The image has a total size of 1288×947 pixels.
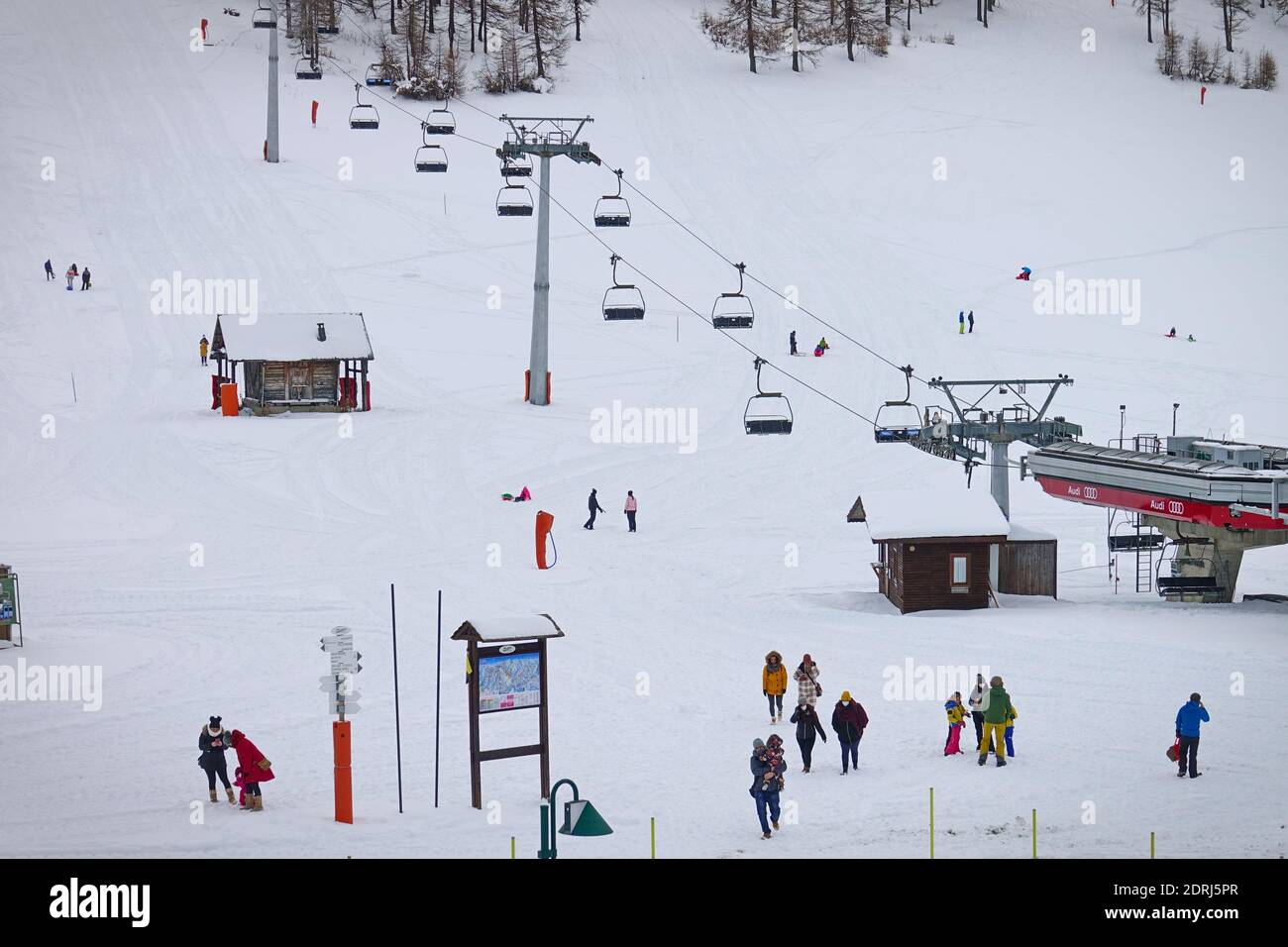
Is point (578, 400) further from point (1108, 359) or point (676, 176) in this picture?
point (676, 176)

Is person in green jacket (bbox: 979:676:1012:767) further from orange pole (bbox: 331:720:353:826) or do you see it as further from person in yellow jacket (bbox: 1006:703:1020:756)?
orange pole (bbox: 331:720:353:826)

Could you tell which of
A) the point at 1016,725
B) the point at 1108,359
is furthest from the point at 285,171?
the point at 1016,725

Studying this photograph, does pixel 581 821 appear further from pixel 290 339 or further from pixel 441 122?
pixel 441 122

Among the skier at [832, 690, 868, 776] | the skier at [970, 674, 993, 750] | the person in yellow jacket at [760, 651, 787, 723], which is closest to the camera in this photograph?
the skier at [832, 690, 868, 776]

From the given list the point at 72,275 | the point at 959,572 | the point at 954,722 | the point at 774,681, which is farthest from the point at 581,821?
the point at 72,275

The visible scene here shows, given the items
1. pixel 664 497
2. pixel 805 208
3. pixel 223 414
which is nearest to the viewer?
pixel 664 497

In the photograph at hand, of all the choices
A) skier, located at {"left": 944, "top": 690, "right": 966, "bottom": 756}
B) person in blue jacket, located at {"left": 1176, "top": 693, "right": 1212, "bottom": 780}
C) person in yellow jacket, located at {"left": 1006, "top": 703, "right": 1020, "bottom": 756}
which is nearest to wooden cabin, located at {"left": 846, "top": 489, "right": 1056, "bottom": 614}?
skier, located at {"left": 944, "top": 690, "right": 966, "bottom": 756}
